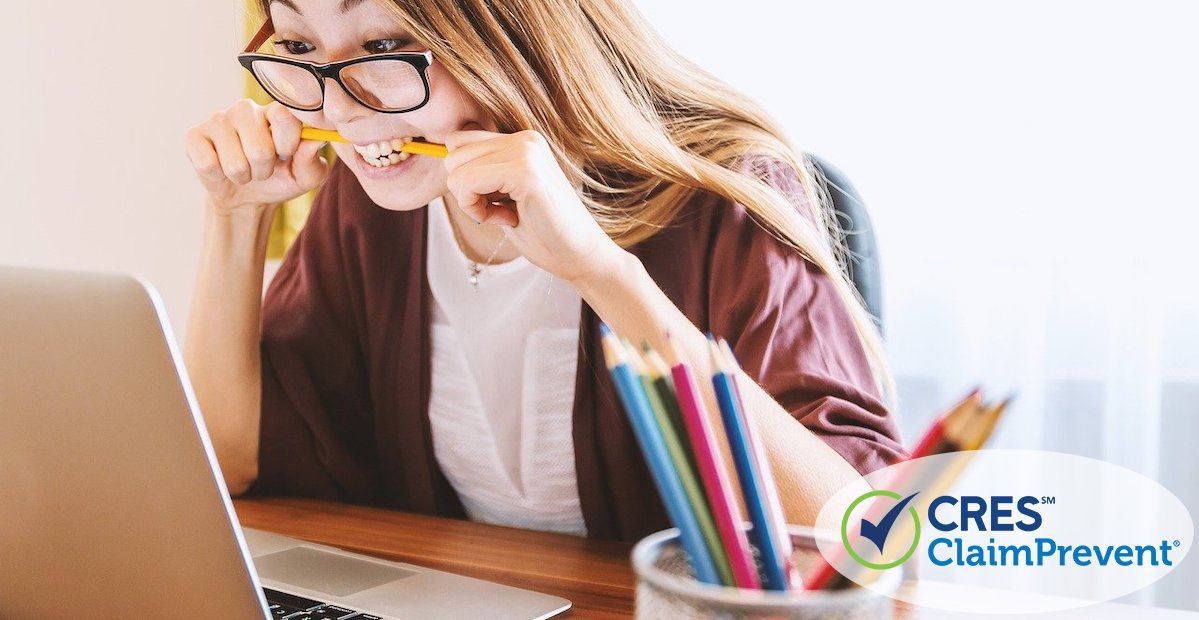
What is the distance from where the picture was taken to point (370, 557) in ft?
2.67

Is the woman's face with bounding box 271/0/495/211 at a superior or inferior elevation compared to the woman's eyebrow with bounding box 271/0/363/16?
inferior

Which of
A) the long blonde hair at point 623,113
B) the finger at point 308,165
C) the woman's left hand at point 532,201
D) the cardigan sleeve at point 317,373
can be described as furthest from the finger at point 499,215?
the cardigan sleeve at point 317,373

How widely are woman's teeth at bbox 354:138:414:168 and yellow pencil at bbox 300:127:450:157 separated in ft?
0.04

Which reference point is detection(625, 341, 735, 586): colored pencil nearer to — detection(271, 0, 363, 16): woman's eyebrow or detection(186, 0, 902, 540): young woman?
detection(186, 0, 902, 540): young woman

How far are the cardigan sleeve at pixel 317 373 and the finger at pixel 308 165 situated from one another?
0.15 metres

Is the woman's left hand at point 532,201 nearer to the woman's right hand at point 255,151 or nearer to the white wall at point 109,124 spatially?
the woman's right hand at point 255,151

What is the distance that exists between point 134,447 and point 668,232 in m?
0.63

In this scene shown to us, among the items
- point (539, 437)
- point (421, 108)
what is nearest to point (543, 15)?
point (421, 108)

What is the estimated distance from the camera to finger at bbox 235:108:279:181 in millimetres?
1079

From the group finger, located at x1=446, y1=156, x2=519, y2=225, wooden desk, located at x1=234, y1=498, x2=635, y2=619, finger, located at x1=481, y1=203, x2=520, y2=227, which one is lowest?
wooden desk, located at x1=234, y1=498, x2=635, y2=619

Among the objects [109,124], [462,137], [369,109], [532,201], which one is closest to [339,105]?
[369,109]

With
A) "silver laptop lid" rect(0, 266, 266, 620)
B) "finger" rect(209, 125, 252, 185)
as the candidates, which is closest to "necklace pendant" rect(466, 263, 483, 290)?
"finger" rect(209, 125, 252, 185)

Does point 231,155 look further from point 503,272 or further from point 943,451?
point 943,451

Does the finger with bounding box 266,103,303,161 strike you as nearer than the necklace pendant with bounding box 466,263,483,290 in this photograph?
Yes
